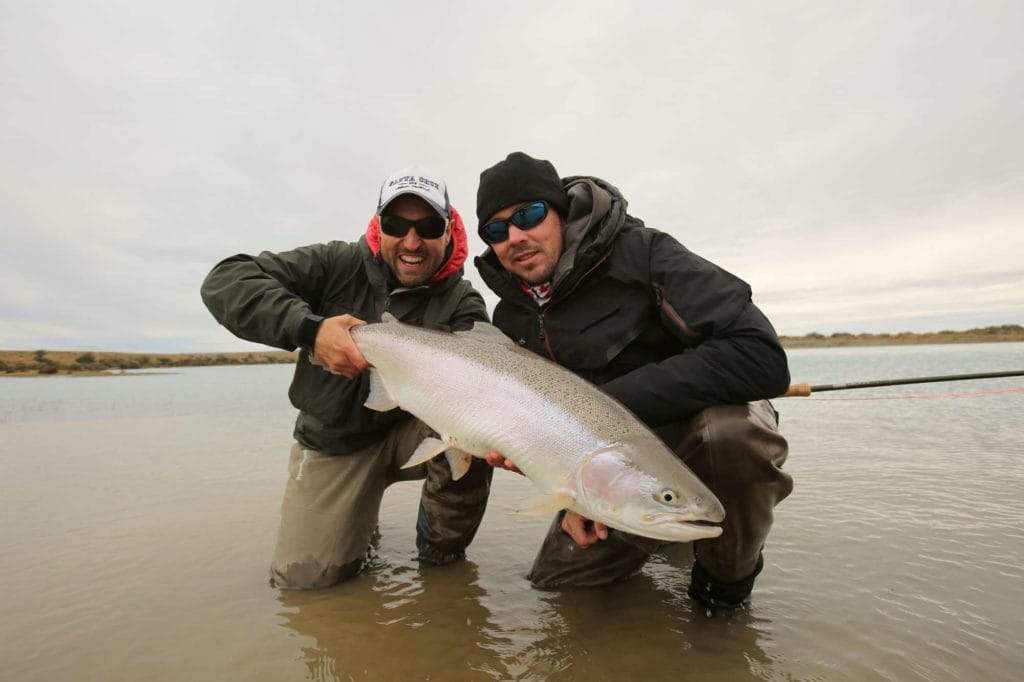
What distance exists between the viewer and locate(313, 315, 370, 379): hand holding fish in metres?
3.71

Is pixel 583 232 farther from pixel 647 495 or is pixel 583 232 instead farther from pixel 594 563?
pixel 594 563

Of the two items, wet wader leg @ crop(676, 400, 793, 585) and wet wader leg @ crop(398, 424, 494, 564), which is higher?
wet wader leg @ crop(676, 400, 793, 585)

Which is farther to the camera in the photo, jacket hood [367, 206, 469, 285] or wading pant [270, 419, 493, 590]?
jacket hood [367, 206, 469, 285]

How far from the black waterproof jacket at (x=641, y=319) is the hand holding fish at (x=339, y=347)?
106cm

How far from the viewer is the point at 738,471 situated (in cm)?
294

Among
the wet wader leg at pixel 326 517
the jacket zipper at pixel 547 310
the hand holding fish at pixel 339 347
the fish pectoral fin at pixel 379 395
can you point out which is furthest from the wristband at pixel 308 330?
the jacket zipper at pixel 547 310

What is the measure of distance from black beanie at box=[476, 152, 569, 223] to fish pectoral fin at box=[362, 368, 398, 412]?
1.31 m

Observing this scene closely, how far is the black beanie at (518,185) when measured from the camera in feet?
12.3

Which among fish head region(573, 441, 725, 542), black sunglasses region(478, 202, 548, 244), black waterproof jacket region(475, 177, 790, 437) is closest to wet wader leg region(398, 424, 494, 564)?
black waterproof jacket region(475, 177, 790, 437)

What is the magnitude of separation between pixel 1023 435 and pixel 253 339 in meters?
9.74

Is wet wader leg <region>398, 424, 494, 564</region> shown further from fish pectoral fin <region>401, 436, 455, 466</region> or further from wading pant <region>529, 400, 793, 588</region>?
wading pant <region>529, 400, 793, 588</region>

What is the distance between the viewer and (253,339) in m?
4.00

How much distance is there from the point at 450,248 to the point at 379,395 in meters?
1.59

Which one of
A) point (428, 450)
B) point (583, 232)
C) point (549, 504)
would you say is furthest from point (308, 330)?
point (549, 504)
